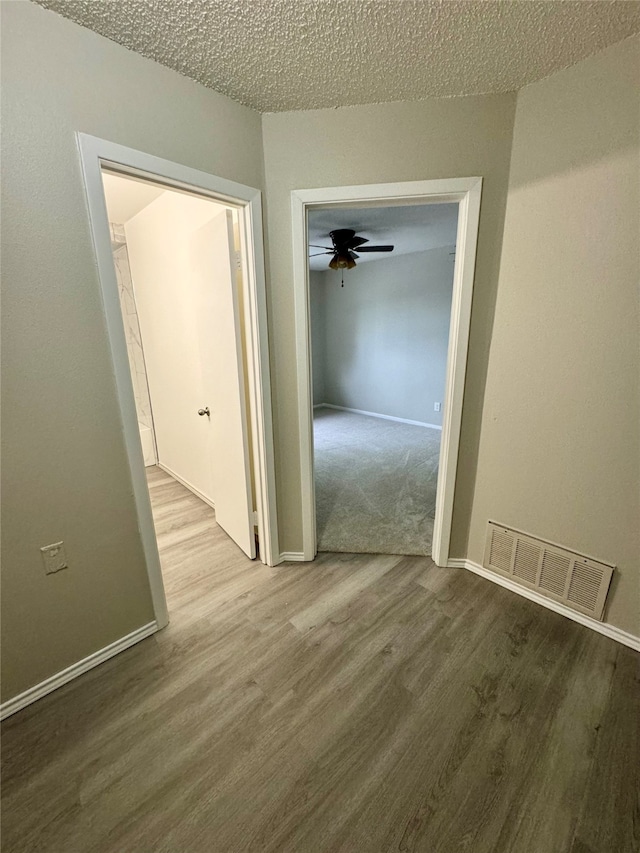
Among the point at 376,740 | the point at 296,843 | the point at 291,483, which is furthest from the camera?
the point at 291,483

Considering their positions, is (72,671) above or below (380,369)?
below

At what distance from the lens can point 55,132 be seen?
3.72ft

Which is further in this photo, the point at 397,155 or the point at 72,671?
the point at 397,155

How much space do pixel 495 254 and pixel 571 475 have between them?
112 cm

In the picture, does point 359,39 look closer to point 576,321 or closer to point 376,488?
point 576,321

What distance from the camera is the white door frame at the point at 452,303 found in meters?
1.59

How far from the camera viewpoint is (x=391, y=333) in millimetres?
5477

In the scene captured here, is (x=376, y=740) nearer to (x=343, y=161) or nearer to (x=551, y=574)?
(x=551, y=574)

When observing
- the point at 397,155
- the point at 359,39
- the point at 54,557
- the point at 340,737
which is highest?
the point at 359,39

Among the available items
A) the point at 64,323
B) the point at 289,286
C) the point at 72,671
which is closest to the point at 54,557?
the point at 72,671

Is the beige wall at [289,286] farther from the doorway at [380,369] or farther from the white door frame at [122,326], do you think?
the doorway at [380,369]

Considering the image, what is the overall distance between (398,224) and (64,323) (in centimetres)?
335

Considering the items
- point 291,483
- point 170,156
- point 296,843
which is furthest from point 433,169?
point 296,843

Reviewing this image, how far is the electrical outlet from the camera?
1.34 meters
